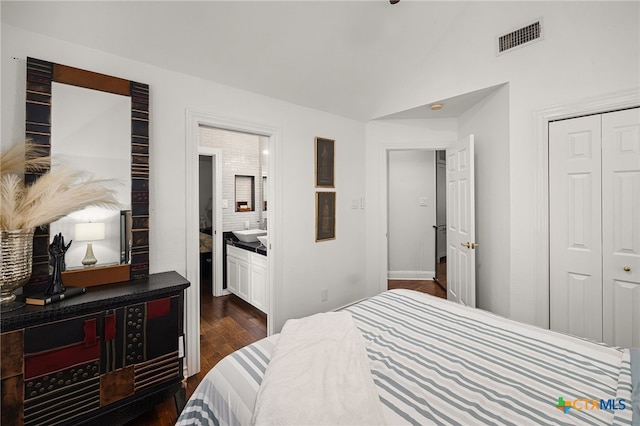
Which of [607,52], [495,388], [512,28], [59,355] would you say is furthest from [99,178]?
[607,52]

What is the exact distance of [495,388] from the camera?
3.39 ft

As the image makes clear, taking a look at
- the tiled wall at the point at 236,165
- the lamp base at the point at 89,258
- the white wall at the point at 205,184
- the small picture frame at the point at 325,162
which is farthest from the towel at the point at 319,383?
the white wall at the point at 205,184

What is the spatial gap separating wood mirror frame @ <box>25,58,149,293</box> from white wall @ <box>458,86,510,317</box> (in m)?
2.87

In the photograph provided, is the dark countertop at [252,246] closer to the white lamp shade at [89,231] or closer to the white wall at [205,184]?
the white wall at [205,184]

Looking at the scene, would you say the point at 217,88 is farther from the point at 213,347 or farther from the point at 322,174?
the point at 213,347

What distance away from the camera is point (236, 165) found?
14.4 ft

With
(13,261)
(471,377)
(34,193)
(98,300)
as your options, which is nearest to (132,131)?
(34,193)

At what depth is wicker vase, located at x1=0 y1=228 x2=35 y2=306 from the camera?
1.40 metres

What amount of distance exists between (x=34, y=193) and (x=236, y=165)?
2.98 metres

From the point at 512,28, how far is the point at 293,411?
3.07 metres

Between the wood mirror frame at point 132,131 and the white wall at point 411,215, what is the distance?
3725 millimetres

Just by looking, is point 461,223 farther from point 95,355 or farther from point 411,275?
point 95,355

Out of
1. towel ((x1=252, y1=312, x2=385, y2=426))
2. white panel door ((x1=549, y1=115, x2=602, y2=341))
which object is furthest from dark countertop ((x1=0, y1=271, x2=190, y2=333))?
white panel door ((x1=549, y1=115, x2=602, y2=341))

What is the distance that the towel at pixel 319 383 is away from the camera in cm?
87
